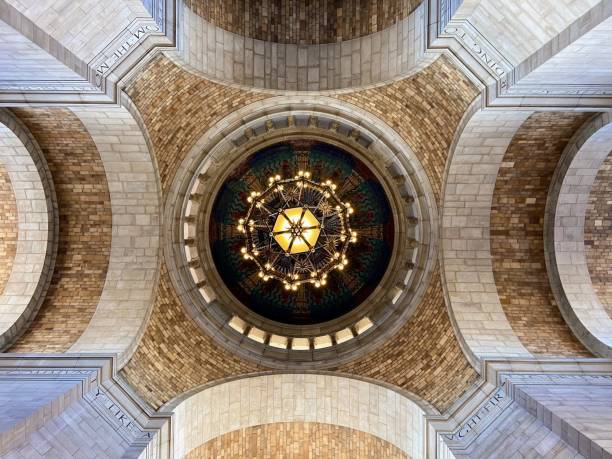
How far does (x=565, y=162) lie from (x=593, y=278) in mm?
3114

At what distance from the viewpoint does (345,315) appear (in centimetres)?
1416

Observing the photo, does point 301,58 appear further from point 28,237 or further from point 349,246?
point 28,237

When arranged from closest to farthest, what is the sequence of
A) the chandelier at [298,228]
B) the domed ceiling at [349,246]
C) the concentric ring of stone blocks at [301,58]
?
1. the concentric ring of stone blocks at [301,58]
2. the chandelier at [298,228]
3. the domed ceiling at [349,246]

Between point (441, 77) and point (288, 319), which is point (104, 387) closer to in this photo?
point (288, 319)

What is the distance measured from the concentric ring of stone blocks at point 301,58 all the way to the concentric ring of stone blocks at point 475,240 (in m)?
2.36

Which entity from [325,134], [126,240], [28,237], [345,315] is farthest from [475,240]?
[28,237]

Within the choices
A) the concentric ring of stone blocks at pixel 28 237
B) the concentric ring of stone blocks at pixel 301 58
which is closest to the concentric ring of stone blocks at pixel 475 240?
the concentric ring of stone blocks at pixel 301 58

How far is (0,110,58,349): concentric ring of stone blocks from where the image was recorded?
11.1 m

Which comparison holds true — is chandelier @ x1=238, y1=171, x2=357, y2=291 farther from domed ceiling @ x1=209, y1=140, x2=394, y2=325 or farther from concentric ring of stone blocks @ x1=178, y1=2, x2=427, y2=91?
concentric ring of stone blocks @ x1=178, y1=2, x2=427, y2=91

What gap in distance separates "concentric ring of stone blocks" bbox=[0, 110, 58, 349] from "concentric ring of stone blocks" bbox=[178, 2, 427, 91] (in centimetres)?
459

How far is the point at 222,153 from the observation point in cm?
1291

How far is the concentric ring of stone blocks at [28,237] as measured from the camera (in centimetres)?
1112

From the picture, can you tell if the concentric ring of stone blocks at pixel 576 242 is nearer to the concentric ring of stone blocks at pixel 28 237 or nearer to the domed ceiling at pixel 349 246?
the domed ceiling at pixel 349 246

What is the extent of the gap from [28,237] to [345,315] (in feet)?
29.3
